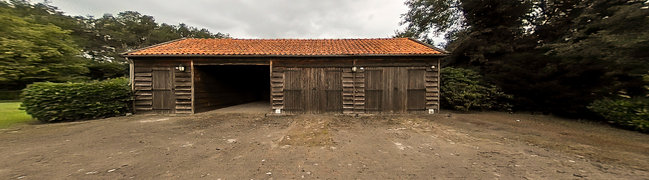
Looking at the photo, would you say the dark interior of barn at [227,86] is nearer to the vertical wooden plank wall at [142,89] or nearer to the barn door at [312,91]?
the vertical wooden plank wall at [142,89]

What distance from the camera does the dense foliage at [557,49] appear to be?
5.40 metres

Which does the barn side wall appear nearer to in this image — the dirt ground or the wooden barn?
the wooden barn

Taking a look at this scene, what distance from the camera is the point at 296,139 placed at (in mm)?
4465

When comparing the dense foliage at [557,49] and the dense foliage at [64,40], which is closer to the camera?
Answer: the dense foliage at [557,49]

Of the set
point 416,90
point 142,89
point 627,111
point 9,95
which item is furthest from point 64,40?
point 627,111

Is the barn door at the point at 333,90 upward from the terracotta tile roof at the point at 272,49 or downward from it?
downward

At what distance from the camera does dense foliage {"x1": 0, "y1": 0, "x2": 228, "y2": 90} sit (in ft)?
38.4

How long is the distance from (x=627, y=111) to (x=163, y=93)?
1529cm

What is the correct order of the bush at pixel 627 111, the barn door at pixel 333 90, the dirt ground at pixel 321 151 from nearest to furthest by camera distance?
the dirt ground at pixel 321 151 < the bush at pixel 627 111 < the barn door at pixel 333 90

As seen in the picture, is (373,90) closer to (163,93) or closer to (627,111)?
(627,111)

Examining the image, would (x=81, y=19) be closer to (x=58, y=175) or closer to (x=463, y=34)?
(x=58, y=175)

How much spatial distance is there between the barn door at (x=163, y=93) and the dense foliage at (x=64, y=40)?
11.1 metres

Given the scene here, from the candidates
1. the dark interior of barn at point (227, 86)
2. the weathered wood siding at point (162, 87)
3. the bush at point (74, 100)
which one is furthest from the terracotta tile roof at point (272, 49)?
the bush at point (74, 100)

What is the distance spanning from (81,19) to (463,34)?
4163 centimetres
